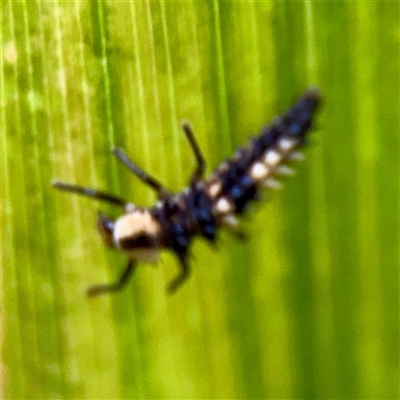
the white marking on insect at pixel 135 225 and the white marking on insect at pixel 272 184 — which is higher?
the white marking on insect at pixel 272 184

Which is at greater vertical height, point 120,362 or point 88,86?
point 88,86

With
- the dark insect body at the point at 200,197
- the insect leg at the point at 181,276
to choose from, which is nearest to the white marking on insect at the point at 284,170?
the dark insect body at the point at 200,197

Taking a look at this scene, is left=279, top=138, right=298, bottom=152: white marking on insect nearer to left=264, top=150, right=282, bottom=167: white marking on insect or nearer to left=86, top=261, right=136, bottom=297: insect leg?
left=264, top=150, right=282, bottom=167: white marking on insect

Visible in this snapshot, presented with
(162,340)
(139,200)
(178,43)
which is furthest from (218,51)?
(162,340)

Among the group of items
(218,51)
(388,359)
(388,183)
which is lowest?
(388,359)

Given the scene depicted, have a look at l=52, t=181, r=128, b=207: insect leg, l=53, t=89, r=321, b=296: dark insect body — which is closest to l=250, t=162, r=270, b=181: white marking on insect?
l=53, t=89, r=321, b=296: dark insect body

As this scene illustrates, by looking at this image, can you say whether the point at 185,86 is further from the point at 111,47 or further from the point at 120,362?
the point at 120,362

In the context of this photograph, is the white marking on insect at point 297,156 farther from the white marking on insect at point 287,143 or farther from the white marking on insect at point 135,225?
the white marking on insect at point 135,225

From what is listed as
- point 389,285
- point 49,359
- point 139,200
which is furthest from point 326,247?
point 49,359
